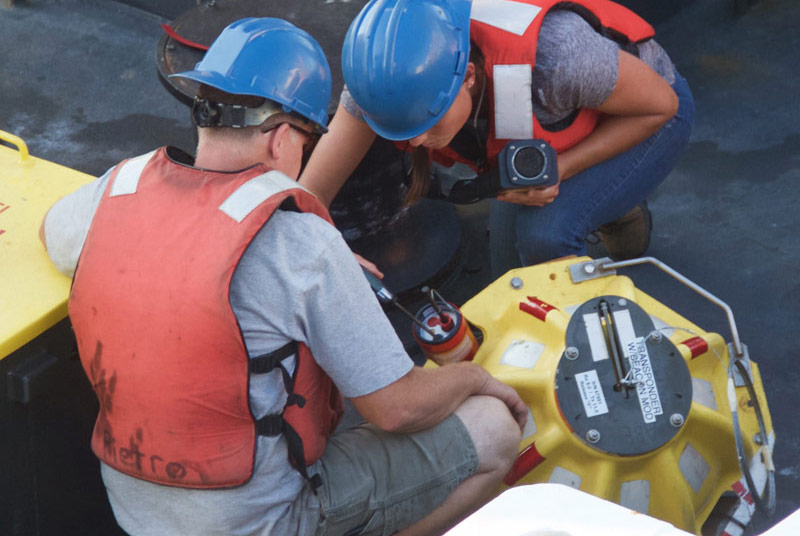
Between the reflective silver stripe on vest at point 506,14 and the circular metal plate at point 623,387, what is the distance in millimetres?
703

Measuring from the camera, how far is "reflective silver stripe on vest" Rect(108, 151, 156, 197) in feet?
5.42

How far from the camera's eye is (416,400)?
69.0 inches

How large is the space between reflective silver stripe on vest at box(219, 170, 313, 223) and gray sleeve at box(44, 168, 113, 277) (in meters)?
0.33

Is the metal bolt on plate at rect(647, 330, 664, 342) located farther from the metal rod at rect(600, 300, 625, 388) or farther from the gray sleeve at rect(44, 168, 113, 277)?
the gray sleeve at rect(44, 168, 113, 277)

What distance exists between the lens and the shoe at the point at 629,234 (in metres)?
2.90

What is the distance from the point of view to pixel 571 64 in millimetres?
2131

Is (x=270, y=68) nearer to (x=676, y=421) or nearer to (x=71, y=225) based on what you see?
(x=71, y=225)

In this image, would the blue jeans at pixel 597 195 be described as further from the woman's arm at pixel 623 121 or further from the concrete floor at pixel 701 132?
the concrete floor at pixel 701 132

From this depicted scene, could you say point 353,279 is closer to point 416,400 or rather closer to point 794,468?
point 416,400

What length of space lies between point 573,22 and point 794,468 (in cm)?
128

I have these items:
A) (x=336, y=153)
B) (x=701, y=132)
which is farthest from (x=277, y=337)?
(x=701, y=132)

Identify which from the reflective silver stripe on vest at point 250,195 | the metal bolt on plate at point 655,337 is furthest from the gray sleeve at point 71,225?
the metal bolt on plate at point 655,337

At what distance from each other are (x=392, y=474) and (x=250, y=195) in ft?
2.16

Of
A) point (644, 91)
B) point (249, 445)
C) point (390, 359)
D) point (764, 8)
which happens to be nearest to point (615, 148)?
point (644, 91)
